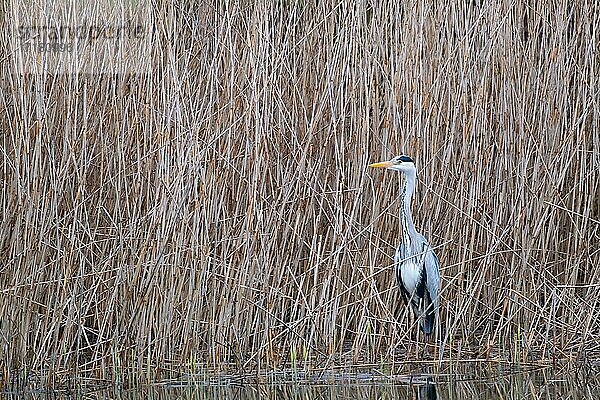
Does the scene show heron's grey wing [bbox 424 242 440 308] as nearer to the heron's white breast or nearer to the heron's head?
the heron's white breast

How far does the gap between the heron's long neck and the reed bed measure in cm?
16

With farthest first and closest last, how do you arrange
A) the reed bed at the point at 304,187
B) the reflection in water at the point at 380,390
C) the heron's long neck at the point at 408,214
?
the heron's long neck at the point at 408,214, the reed bed at the point at 304,187, the reflection in water at the point at 380,390

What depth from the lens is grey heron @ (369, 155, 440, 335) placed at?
11.9 ft

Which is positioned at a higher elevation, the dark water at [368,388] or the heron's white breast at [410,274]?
the heron's white breast at [410,274]

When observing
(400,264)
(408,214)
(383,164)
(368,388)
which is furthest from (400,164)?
(368,388)

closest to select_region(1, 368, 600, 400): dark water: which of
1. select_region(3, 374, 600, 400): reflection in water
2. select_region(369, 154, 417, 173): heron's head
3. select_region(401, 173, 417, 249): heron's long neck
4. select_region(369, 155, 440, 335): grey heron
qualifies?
select_region(3, 374, 600, 400): reflection in water

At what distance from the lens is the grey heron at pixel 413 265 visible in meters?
3.63

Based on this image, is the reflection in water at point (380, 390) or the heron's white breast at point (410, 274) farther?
the heron's white breast at point (410, 274)

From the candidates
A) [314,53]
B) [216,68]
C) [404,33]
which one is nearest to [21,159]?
[216,68]

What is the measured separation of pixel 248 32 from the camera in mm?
3740

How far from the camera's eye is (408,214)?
3.66 m

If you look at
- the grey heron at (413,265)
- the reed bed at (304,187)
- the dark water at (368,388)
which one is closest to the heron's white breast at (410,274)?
the grey heron at (413,265)

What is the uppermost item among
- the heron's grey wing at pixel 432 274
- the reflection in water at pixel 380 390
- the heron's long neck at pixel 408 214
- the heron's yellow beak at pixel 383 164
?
the heron's yellow beak at pixel 383 164

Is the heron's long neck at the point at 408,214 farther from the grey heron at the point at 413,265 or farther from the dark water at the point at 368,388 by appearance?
the dark water at the point at 368,388
